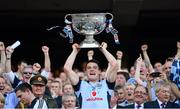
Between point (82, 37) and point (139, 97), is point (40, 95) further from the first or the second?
point (82, 37)

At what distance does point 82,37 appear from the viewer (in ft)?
51.1

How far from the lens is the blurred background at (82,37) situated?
47.1 ft

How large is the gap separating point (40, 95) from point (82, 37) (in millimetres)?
8317

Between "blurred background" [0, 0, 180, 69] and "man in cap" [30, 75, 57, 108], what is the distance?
662cm

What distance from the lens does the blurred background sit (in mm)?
14344

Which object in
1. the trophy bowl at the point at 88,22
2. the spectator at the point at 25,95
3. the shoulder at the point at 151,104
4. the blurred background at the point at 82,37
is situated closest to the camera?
the shoulder at the point at 151,104

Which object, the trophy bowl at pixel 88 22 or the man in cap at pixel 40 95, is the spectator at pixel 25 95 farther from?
the trophy bowl at pixel 88 22

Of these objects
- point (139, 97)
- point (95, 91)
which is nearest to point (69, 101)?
point (95, 91)

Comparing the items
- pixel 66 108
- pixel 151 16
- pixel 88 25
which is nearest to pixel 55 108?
pixel 66 108

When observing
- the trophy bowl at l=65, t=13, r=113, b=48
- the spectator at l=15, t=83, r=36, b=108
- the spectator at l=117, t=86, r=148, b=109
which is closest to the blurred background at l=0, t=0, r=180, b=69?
the trophy bowl at l=65, t=13, r=113, b=48

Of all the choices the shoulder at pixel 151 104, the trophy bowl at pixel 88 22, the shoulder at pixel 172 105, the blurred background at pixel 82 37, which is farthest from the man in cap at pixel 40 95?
the blurred background at pixel 82 37

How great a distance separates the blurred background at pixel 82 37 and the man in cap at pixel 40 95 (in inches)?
261

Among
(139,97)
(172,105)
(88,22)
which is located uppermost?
(88,22)

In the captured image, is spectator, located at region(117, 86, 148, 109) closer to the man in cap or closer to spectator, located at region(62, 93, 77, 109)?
spectator, located at region(62, 93, 77, 109)
